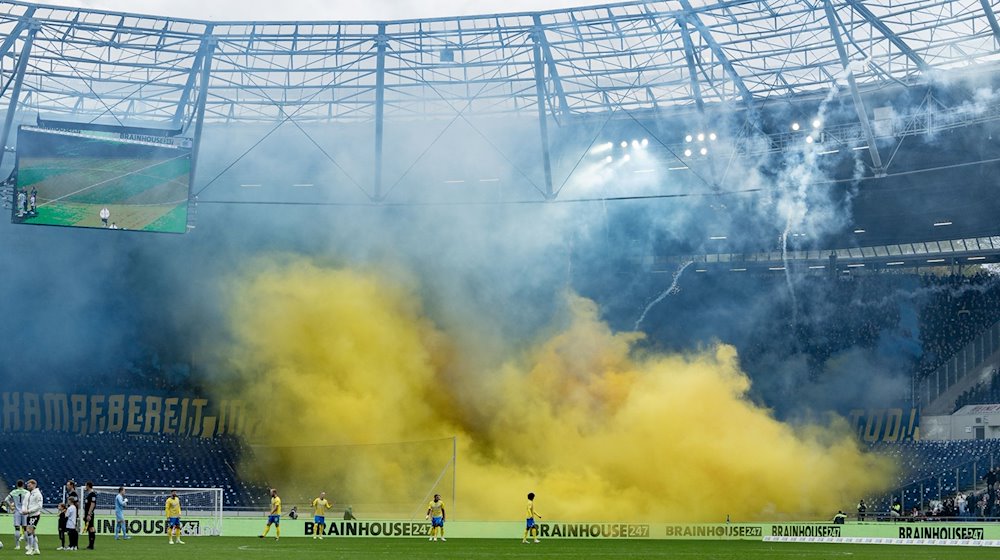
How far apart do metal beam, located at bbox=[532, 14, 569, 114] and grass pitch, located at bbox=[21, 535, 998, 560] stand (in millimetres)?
16225

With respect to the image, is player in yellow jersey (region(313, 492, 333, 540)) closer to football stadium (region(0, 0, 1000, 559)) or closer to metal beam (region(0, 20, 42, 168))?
football stadium (region(0, 0, 1000, 559))

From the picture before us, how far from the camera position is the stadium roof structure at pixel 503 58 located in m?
36.9

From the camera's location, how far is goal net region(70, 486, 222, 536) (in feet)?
121

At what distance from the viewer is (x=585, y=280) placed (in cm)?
5144

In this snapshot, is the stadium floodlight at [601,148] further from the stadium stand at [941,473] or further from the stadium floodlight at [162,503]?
the stadium floodlight at [162,503]

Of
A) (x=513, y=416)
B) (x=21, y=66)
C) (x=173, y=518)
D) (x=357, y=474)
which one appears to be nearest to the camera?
(x=173, y=518)

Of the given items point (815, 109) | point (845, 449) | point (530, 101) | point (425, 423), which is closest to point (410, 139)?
point (530, 101)

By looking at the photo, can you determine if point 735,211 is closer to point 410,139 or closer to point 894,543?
point 410,139

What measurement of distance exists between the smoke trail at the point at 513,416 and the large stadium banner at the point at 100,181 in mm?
14351

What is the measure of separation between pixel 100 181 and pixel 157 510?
11923 millimetres

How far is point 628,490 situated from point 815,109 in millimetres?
16483

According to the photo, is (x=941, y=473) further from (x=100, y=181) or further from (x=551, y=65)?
(x=100, y=181)

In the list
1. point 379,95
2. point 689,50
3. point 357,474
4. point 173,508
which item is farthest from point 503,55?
point 173,508

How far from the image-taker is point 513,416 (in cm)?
4872
